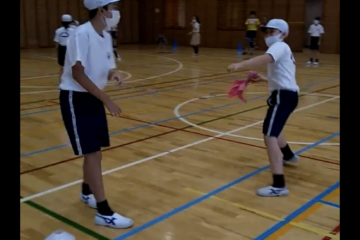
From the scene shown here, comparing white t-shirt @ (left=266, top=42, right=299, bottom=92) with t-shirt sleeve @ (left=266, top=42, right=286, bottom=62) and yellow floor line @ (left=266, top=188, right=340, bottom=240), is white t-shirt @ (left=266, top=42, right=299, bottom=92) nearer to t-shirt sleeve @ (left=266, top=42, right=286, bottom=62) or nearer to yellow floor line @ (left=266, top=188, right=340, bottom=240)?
t-shirt sleeve @ (left=266, top=42, right=286, bottom=62)

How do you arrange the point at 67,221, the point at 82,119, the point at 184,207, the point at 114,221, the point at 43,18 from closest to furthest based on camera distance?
the point at 82,119 → the point at 114,221 → the point at 67,221 → the point at 184,207 → the point at 43,18

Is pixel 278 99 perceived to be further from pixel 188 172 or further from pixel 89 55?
pixel 89 55

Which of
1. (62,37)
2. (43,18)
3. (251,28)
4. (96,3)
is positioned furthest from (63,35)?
(43,18)

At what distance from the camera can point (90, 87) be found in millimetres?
2561

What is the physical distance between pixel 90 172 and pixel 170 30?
2037cm

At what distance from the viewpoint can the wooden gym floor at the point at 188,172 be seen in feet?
9.65

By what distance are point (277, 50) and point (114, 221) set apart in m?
1.84

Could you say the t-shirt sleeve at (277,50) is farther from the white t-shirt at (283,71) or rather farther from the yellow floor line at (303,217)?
the yellow floor line at (303,217)

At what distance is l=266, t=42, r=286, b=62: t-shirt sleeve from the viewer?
10.8 feet

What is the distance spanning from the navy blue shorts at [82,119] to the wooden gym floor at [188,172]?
0.62 m

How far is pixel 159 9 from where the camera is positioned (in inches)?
903

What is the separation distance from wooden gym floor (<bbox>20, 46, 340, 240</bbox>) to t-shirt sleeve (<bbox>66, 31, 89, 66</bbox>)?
1188 mm

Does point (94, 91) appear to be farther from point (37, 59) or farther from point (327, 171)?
point (37, 59)
